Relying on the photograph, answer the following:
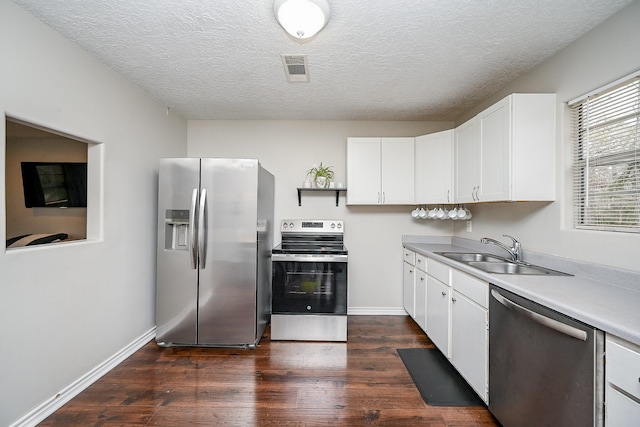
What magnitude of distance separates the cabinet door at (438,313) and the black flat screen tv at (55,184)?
10.2ft

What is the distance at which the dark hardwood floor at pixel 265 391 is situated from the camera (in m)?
1.71

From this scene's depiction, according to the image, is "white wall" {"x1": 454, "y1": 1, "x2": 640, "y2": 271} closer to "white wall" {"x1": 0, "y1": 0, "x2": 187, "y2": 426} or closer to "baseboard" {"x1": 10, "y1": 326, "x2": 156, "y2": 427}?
"white wall" {"x1": 0, "y1": 0, "x2": 187, "y2": 426}

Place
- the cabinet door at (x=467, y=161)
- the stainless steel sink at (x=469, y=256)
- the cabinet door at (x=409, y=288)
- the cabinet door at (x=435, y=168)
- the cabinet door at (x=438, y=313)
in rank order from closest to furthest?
the cabinet door at (x=438, y=313), the cabinet door at (x=467, y=161), the stainless steel sink at (x=469, y=256), the cabinet door at (x=435, y=168), the cabinet door at (x=409, y=288)

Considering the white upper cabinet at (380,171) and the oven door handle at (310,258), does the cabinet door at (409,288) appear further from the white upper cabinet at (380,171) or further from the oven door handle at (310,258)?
the oven door handle at (310,258)

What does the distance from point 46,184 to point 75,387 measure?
1.64 metres

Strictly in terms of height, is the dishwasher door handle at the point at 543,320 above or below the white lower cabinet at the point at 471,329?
above

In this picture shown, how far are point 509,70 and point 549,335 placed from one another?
2064 mm

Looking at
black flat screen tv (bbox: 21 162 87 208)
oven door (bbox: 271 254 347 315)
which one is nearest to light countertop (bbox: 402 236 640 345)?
oven door (bbox: 271 254 347 315)

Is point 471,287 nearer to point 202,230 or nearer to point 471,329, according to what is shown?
point 471,329

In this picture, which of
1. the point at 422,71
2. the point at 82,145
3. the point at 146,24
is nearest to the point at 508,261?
the point at 422,71

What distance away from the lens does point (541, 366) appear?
1.30 metres

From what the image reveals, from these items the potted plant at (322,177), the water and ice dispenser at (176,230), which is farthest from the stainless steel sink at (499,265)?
the water and ice dispenser at (176,230)

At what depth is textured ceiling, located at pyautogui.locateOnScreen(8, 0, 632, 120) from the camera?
157 centimetres

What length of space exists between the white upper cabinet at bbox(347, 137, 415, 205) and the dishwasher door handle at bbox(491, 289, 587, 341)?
174 centimetres
